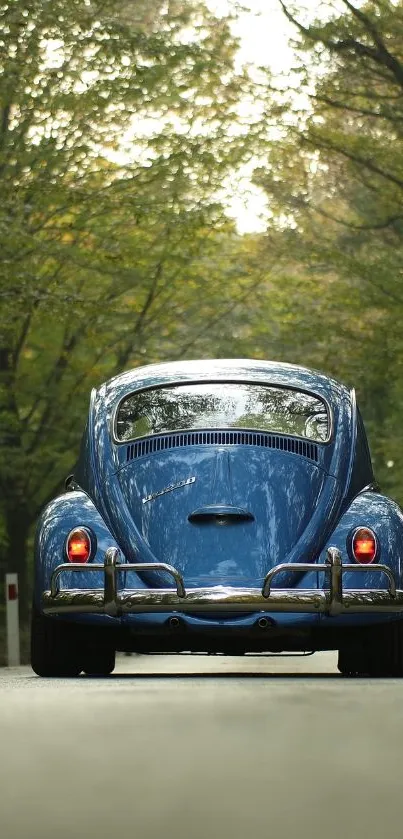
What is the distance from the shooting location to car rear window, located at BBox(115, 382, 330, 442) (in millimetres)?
9914

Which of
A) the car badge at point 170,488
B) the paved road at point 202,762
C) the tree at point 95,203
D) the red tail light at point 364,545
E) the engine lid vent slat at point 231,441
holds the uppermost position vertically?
the tree at point 95,203

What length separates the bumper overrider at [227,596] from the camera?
8.86 metres

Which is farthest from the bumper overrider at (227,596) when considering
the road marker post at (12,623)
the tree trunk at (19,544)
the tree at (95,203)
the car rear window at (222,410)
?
the tree trunk at (19,544)

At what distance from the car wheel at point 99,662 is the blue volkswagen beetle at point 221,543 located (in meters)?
0.01

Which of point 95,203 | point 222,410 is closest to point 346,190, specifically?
point 95,203

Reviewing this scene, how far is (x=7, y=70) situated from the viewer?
2183cm

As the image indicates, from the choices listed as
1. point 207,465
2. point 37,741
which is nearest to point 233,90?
point 207,465

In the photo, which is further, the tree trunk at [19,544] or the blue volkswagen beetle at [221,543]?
the tree trunk at [19,544]

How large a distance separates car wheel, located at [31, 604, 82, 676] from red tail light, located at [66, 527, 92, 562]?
1.35ft

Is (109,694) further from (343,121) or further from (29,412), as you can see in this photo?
(29,412)

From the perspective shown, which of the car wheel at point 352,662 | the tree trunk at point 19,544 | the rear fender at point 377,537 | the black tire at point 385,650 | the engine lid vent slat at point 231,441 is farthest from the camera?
the tree trunk at point 19,544

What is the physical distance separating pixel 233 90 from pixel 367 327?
168 inches

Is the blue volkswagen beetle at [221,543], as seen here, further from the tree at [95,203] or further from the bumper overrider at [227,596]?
the tree at [95,203]

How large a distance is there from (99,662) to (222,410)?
159 cm
